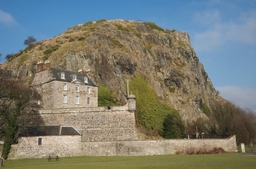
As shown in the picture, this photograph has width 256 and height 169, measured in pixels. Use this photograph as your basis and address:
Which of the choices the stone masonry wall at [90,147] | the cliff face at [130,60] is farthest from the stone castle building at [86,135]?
the cliff face at [130,60]

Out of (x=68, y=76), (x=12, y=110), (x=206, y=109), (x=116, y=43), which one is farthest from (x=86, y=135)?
(x=206, y=109)

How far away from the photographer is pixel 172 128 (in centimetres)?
5881

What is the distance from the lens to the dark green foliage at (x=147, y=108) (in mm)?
58812

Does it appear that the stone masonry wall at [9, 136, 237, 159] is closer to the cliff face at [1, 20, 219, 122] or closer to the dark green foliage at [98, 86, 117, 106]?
the dark green foliage at [98, 86, 117, 106]

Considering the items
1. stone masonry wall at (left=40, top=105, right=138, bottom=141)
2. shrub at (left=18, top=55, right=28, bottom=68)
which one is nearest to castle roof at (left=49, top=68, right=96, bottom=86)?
stone masonry wall at (left=40, top=105, right=138, bottom=141)

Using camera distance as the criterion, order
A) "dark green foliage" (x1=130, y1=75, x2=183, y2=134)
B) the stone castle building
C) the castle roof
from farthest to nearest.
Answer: "dark green foliage" (x1=130, y1=75, x2=183, y2=134)
the castle roof
the stone castle building

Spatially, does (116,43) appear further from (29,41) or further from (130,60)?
(29,41)

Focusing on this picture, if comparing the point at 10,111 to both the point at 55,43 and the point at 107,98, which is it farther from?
the point at 55,43

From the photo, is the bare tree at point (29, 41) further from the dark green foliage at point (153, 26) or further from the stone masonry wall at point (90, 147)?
the stone masonry wall at point (90, 147)

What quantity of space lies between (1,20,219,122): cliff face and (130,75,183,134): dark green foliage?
10.1 ft

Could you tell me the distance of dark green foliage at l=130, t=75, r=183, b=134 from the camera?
58812mm

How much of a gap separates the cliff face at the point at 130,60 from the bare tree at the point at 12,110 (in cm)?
2414

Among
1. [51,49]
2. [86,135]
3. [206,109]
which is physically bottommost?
[86,135]

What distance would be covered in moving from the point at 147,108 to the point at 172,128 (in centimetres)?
652
